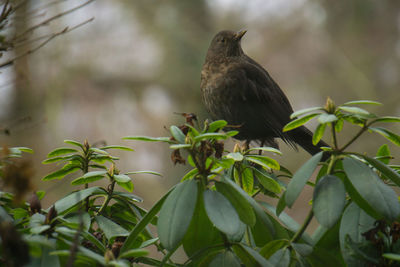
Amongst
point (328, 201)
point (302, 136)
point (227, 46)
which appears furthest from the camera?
point (227, 46)

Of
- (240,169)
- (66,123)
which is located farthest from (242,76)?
(66,123)

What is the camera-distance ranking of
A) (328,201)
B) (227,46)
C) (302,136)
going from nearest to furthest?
(328,201), (302,136), (227,46)

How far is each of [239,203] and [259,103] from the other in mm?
1750

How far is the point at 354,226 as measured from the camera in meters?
0.89

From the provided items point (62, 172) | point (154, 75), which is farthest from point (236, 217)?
point (154, 75)

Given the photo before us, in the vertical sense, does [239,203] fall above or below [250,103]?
below

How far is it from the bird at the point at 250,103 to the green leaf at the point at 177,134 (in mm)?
1574

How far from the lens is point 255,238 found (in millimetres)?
1019

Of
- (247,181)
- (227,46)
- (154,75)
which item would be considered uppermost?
(154,75)

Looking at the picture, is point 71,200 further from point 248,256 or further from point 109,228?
point 248,256

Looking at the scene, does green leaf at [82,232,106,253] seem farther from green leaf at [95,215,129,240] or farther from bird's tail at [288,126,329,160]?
bird's tail at [288,126,329,160]

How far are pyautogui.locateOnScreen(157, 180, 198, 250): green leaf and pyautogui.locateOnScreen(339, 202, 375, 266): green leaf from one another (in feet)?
1.01

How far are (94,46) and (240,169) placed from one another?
5.97 metres

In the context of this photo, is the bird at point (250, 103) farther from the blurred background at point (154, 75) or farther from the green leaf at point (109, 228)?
the blurred background at point (154, 75)
